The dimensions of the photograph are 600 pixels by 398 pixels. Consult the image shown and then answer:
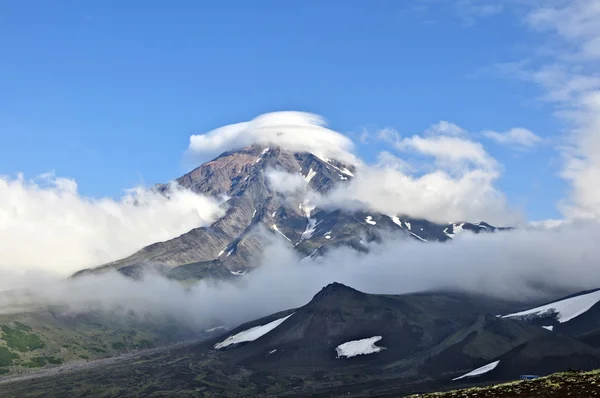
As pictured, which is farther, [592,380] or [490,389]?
[490,389]

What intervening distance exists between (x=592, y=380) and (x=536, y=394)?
24.2 feet

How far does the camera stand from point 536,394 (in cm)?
6994

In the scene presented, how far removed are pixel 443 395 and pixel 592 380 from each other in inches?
738

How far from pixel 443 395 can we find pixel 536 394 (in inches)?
502

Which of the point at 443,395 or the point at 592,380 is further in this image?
the point at 443,395

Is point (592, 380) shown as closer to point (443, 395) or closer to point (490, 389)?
point (490, 389)

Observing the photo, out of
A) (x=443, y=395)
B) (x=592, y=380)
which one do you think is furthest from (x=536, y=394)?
(x=443, y=395)

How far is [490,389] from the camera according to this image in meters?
76.9

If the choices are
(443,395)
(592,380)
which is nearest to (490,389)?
(443,395)

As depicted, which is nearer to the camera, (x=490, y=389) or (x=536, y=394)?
(x=536, y=394)

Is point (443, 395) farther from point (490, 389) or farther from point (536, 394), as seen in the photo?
point (536, 394)

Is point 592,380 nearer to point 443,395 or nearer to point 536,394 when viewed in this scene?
point 536,394

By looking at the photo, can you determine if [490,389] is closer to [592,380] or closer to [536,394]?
[536,394]

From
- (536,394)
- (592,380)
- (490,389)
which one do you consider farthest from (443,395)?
(592,380)
